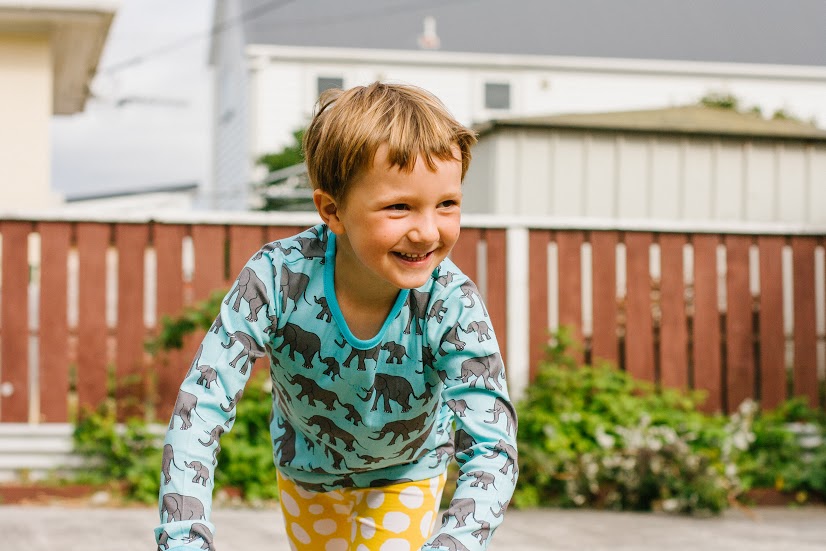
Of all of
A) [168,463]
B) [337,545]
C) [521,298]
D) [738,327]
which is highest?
[521,298]

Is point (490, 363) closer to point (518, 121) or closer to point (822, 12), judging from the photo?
point (518, 121)

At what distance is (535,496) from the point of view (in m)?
7.05

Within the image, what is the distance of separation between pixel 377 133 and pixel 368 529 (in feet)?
3.88

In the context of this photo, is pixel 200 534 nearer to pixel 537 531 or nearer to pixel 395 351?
pixel 395 351

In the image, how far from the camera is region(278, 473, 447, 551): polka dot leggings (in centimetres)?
270

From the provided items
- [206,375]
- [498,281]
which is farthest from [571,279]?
[206,375]

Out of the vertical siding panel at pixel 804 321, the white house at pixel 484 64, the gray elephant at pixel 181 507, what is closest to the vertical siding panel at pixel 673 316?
the vertical siding panel at pixel 804 321

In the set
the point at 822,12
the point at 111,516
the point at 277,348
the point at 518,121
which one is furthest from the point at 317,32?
the point at 277,348

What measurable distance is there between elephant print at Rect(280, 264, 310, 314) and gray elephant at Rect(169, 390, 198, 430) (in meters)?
0.38

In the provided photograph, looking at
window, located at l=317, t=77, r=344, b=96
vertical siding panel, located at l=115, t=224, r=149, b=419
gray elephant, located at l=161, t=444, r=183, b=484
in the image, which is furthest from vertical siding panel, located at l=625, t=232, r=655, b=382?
window, located at l=317, t=77, r=344, b=96

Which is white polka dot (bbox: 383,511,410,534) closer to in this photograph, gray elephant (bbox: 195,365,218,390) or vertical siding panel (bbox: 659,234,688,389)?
gray elephant (bbox: 195,365,218,390)

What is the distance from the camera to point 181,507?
1811mm

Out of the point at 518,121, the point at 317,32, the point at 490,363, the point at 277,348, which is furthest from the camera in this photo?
the point at 317,32

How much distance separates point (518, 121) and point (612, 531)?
4.14m
